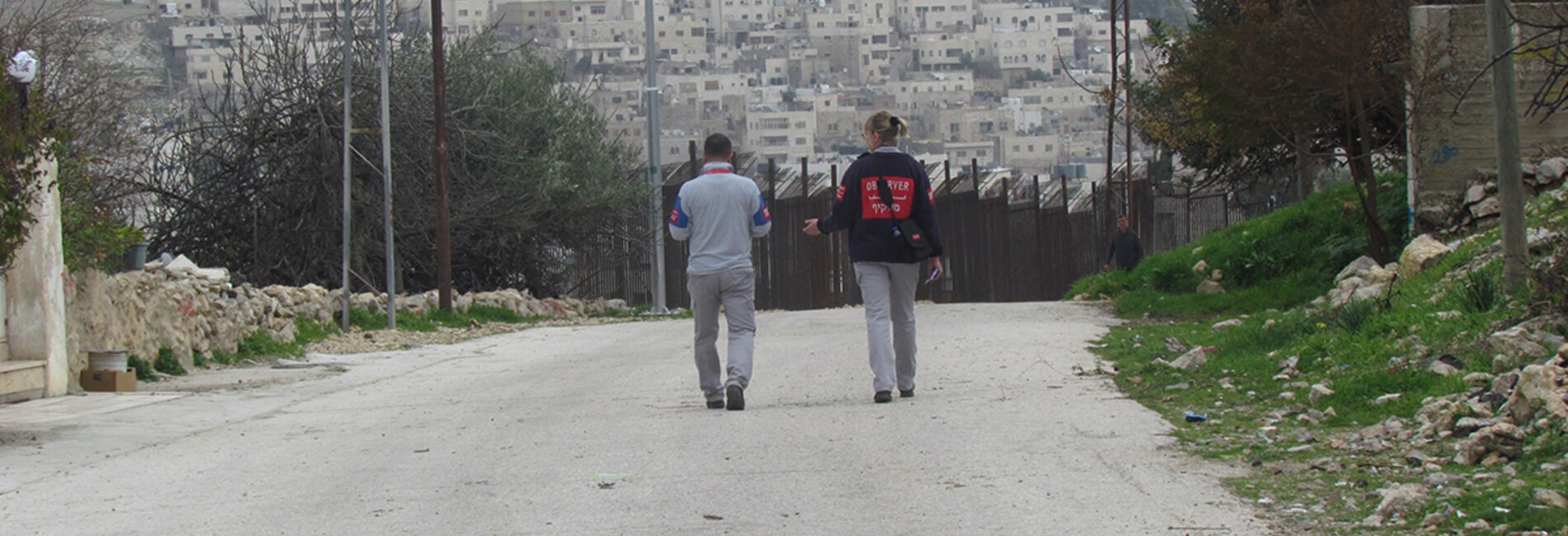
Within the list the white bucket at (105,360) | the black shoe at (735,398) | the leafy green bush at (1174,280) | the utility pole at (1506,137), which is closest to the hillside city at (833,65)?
the leafy green bush at (1174,280)

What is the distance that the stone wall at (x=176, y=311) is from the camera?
41.5ft

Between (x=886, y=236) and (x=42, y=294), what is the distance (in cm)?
638

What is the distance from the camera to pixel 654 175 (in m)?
28.3

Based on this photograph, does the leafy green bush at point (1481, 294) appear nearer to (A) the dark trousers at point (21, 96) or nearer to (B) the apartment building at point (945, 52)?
(A) the dark trousers at point (21, 96)

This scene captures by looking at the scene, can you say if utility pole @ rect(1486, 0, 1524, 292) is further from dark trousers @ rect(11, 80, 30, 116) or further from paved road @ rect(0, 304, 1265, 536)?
dark trousers @ rect(11, 80, 30, 116)

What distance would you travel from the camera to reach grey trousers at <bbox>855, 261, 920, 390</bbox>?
31.2ft

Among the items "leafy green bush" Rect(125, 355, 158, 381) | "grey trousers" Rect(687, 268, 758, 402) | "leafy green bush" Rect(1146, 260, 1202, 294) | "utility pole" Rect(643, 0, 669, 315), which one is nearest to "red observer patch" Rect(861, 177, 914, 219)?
"grey trousers" Rect(687, 268, 758, 402)

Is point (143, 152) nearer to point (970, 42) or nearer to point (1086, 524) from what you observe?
point (1086, 524)

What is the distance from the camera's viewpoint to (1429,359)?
28.3 feet

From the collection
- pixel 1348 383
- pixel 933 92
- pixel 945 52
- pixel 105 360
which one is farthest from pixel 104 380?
pixel 945 52

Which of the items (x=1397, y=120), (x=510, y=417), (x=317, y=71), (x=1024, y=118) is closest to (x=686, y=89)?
(x=1024, y=118)

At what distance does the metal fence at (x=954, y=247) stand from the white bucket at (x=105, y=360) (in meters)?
18.9

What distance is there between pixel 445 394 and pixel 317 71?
51.2 feet

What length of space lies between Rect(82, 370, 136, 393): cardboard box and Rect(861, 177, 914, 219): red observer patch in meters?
6.60
